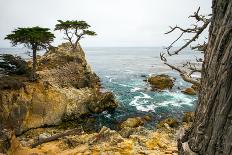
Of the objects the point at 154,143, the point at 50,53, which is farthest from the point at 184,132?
the point at 50,53

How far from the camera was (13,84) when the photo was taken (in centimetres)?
2250

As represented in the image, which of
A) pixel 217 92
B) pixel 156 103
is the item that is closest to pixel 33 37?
pixel 156 103

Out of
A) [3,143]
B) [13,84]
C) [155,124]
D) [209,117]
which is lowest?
[155,124]

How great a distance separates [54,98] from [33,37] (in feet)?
19.5

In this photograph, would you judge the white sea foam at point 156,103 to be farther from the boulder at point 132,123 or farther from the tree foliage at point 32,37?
the tree foliage at point 32,37

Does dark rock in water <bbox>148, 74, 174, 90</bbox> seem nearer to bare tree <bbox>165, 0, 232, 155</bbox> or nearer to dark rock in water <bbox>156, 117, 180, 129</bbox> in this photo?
dark rock in water <bbox>156, 117, 180, 129</bbox>

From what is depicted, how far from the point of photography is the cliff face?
72.5 feet

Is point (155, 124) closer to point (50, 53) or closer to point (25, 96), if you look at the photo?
point (25, 96)

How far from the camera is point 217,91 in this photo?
8.08 ft

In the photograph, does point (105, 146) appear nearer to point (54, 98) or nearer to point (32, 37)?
point (54, 98)

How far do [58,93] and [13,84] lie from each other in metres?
4.77

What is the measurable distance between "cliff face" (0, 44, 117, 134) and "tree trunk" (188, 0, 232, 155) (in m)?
Answer: 18.6

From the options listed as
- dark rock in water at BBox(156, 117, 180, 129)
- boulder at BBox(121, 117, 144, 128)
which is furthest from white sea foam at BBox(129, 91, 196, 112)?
dark rock in water at BBox(156, 117, 180, 129)

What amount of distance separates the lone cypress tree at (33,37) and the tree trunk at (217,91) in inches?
921
